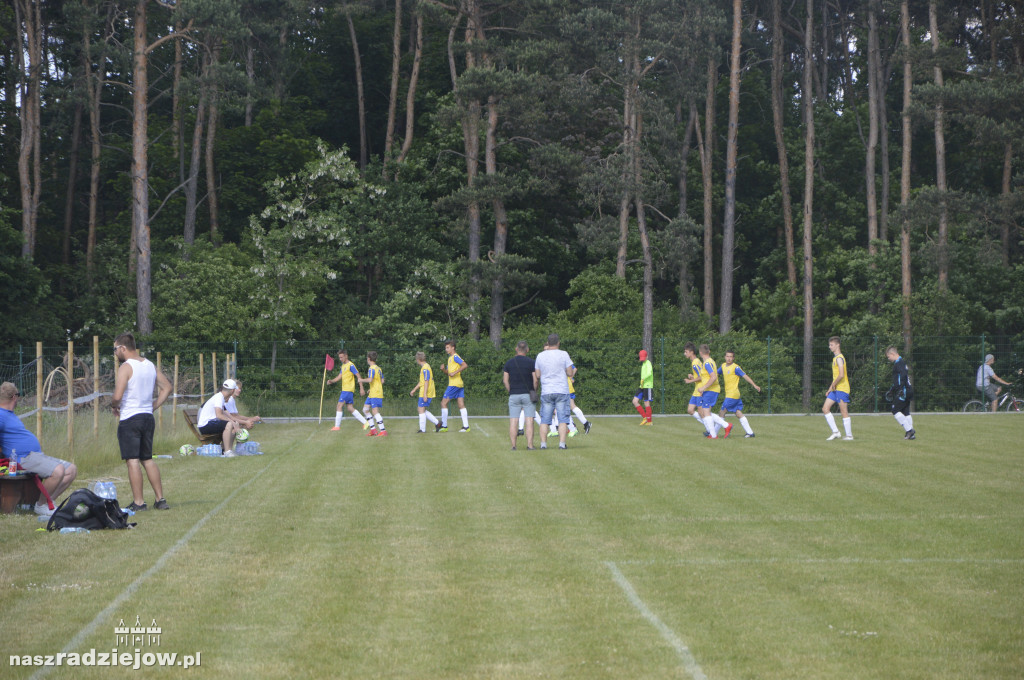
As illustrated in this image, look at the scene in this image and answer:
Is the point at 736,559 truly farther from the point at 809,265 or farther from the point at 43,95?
the point at 43,95

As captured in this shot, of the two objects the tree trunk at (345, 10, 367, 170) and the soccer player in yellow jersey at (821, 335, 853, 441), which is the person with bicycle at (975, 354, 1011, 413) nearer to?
the soccer player in yellow jersey at (821, 335, 853, 441)

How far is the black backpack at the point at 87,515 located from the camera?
32.3ft

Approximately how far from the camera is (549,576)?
7.71m

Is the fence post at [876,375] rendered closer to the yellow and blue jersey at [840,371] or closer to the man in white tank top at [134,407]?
the yellow and blue jersey at [840,371]

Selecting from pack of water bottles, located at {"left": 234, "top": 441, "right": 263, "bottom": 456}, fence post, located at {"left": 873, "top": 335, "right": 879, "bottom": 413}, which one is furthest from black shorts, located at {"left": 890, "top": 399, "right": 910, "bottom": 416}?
fence post, located at {"left": 873, "top": 335, "right": 879, "bottom": 413}

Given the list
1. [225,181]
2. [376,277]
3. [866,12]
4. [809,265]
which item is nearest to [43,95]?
[225,181]

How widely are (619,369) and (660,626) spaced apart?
1119 inches

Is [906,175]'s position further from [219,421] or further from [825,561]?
[825,561]

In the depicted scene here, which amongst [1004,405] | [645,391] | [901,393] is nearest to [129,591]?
[901,393]

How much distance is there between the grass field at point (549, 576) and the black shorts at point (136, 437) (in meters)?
0.67

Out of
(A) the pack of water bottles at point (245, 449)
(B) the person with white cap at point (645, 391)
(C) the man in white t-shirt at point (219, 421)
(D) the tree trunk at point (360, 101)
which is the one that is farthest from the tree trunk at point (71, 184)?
(A) the pack of water bottles at point (245, 449)

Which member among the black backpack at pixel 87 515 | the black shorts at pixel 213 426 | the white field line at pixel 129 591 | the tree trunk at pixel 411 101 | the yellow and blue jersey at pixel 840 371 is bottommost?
the white field line at pixel 129 591

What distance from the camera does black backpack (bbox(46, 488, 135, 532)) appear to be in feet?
32.3

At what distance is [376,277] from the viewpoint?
44750 mm
